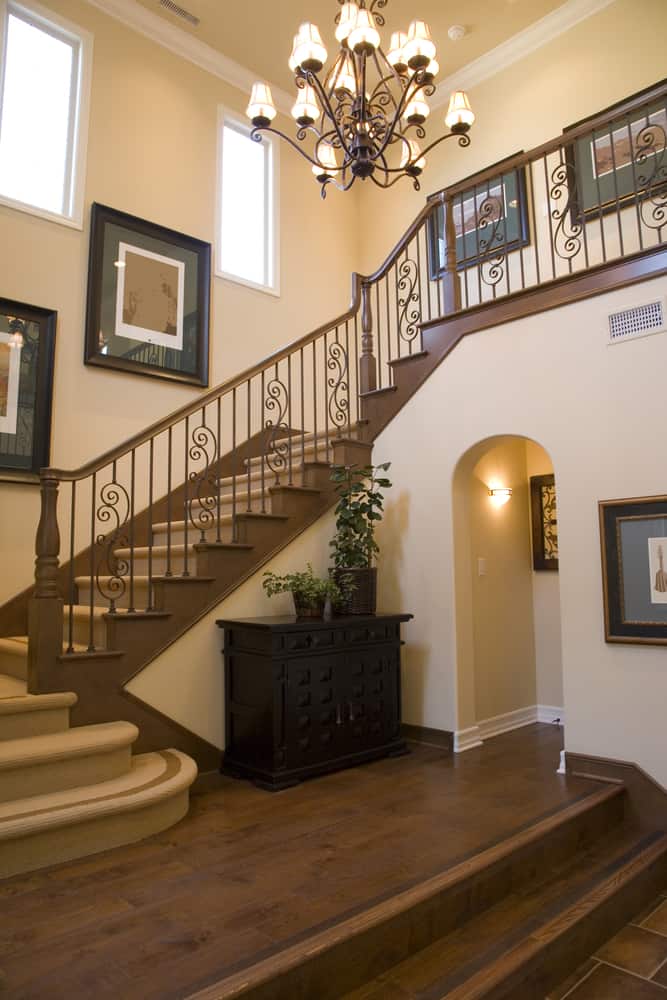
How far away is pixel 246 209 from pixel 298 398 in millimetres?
1954

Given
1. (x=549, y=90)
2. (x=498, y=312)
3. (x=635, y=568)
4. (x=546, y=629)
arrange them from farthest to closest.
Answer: (x=549, y=90), (x=546, y=629), (x=498, y=312), (x=635, y=568)

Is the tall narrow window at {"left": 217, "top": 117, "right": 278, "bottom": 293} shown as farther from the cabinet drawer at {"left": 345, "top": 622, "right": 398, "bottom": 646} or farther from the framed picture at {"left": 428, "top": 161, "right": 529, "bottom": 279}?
the cabinet drawer at {"left": 345, "top": 622, "right": 398, "bottom": 646}

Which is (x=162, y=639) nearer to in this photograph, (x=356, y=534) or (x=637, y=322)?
(x=356, y=534)

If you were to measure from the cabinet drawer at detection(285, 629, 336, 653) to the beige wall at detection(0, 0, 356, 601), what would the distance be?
214cm

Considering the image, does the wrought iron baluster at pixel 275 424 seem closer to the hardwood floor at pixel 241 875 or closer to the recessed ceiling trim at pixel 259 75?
the hardwood floor at pixel 241 875

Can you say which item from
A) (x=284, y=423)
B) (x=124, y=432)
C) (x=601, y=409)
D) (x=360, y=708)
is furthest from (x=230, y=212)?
(x=360, y=708)

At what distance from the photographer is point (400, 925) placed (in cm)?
231

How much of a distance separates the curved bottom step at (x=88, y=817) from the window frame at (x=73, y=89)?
165 inches

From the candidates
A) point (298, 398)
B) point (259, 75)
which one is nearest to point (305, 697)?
point (298, 398)

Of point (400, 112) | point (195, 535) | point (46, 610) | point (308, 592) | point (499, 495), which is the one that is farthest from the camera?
point (499, 495)

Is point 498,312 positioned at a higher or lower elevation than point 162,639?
higher

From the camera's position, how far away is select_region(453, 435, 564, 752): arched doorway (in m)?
4.70

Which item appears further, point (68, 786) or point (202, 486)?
point (202, 486)

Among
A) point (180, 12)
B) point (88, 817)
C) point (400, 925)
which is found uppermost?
point (180, 12)
